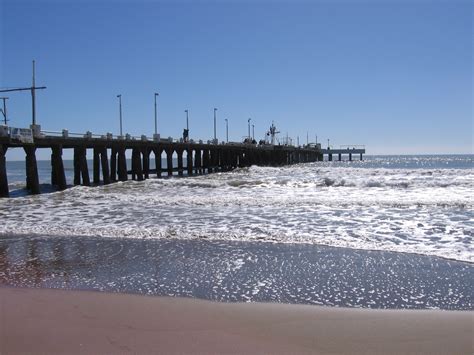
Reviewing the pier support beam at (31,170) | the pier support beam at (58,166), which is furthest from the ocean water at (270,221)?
the pier support beam at (58,166)

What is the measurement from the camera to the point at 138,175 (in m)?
34.4

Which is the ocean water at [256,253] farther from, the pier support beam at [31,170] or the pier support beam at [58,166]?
the pier support beam at [58,166]

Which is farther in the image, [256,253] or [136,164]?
[136,164]

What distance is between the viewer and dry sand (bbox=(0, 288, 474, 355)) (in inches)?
167

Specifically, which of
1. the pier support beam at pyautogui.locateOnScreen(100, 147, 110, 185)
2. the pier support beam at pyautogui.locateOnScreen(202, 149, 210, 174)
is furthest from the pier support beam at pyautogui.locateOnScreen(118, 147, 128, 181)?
the pier support beam at pyautogui.locateOnScreen(202, 149, 210, 174)

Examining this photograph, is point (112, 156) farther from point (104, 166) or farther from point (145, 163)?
point (145, 163)

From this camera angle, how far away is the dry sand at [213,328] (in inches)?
167

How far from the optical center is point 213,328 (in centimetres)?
474

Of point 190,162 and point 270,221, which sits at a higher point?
point 190,162

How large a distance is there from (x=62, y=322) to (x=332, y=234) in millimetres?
6476

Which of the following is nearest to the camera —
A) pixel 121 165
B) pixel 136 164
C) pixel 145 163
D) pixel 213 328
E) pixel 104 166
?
pixel 213 328

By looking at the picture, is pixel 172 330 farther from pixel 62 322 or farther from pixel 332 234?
pixel 332 234

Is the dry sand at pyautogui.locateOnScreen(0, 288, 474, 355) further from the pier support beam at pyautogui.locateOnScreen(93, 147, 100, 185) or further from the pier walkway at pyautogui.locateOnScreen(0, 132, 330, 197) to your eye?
the pier support beam at pyautogui.locateOnScreen(93, 147, 100, 185)

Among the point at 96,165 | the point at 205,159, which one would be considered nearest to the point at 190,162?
the point at 205,159
